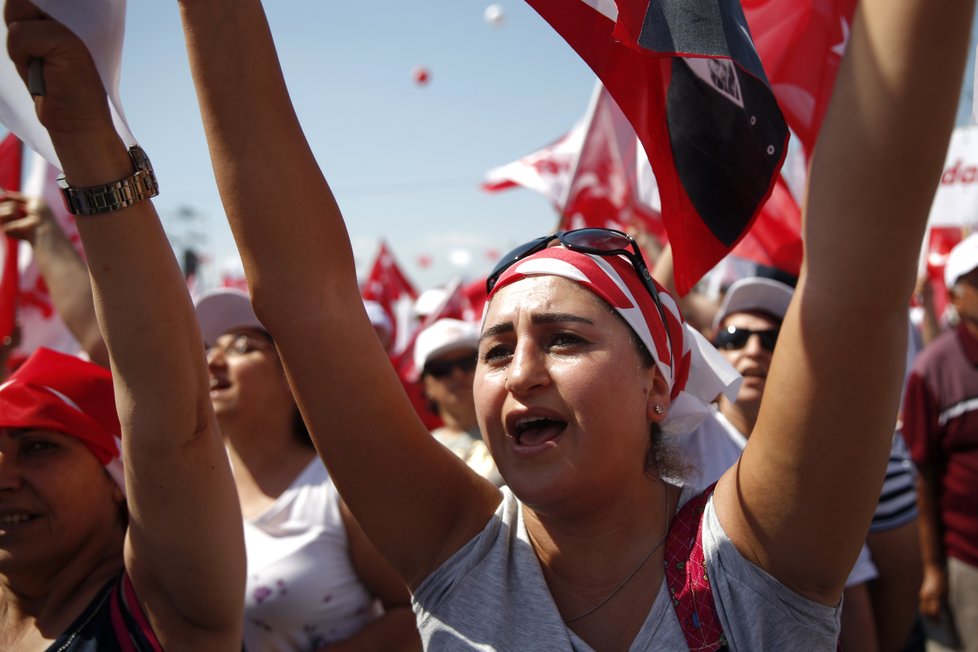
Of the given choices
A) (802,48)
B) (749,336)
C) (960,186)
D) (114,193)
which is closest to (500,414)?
(114,193)

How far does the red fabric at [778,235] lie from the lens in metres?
3.84

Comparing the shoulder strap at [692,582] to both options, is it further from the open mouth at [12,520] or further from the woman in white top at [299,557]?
the open mouth at [12,520]

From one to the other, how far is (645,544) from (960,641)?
389 centimetres

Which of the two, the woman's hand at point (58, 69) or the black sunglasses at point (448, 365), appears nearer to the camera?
the woman's hand at point (58, 69)

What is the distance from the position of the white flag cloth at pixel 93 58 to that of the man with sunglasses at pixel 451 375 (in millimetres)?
3005

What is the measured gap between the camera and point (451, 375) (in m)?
4.71

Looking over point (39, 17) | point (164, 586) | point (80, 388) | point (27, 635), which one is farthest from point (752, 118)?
point (27, 635)

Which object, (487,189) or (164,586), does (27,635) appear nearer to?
(164,586)

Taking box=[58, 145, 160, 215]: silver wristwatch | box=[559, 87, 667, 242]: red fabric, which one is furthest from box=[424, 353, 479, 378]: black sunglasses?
box=[58, 145, 160, 215]: silver wristwatch

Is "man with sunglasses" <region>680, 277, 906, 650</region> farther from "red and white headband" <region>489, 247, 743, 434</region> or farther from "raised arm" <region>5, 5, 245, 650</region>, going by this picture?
"raised arm" <region>5, 5, 245, 650</region>

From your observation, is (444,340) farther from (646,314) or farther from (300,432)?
(646,314)

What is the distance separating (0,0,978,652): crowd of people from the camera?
117 centimetres

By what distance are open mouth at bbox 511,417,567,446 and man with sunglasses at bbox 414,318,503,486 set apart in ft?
8.76

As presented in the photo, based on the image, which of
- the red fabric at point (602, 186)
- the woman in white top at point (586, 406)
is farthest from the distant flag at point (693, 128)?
the red fabric at point (602, 186)
